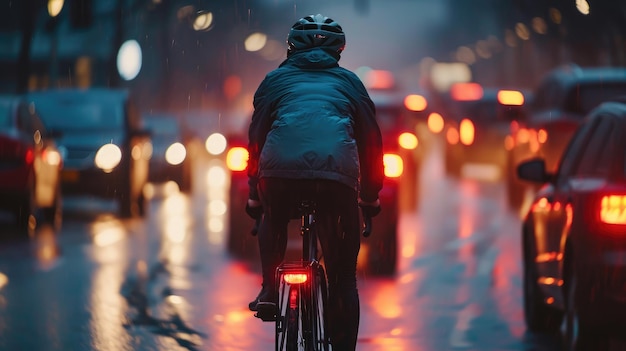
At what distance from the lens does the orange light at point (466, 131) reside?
33.3m

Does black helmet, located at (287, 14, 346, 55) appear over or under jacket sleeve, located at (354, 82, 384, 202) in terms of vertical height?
over

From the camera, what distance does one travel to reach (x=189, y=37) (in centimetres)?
7788

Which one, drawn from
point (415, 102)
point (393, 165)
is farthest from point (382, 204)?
point (415, 102)

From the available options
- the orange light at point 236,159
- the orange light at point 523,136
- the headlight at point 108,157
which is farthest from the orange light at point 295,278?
the headlight at point 108,157

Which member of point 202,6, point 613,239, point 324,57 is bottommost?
point 613,239

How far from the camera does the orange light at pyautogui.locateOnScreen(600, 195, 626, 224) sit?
8.64 m

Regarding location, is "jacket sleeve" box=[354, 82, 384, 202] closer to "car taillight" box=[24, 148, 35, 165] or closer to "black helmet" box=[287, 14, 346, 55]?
"black helmet" box=[287, 14, 346, 55]

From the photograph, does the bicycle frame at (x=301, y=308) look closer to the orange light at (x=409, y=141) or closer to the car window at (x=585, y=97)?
the car window at (x=585, y=97)

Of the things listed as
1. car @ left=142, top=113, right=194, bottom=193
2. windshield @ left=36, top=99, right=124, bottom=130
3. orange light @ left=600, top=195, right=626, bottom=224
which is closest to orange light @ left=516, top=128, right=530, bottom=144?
windshield @ left=36, top=99, right=124, bottom=130

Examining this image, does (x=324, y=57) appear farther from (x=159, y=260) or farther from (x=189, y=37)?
(x=189, y=37)

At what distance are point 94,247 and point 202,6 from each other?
45.1 m

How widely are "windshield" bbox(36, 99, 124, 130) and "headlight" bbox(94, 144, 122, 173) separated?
0.69 meters

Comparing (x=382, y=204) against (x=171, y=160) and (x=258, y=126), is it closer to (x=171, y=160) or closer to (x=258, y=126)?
(x=258, y=126)

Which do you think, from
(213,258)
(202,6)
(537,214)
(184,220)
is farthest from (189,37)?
(537,214)
